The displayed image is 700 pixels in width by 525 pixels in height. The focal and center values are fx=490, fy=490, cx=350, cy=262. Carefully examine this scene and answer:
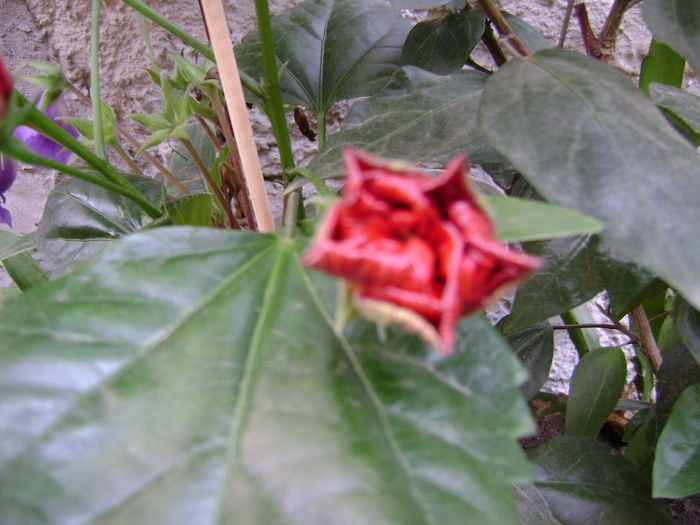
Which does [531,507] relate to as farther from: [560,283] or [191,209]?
[191,209]

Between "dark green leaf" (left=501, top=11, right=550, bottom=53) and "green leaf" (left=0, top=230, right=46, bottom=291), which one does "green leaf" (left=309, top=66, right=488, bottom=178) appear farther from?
"green leaf" (left=0, top=230, right=46, bottom=291)

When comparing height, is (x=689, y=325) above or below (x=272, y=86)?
below

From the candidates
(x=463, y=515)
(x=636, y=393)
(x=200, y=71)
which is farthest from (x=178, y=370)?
(x=636, y=393)

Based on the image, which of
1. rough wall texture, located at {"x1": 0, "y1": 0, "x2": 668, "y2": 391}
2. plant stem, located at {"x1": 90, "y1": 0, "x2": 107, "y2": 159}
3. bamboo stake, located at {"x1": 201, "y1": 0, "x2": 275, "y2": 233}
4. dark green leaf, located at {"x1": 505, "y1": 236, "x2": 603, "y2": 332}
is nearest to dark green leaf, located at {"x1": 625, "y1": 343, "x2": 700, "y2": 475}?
dark green leaf, located at {"x1": 505, "y1": 236, "x2": 603, "y2": 332}

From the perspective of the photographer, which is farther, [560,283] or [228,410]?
[560,283]

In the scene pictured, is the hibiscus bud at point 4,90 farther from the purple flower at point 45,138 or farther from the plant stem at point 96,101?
the purple flower at point 45,138

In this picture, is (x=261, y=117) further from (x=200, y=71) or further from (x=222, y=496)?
(x=222, y=496)

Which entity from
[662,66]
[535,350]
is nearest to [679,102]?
[662,66]
